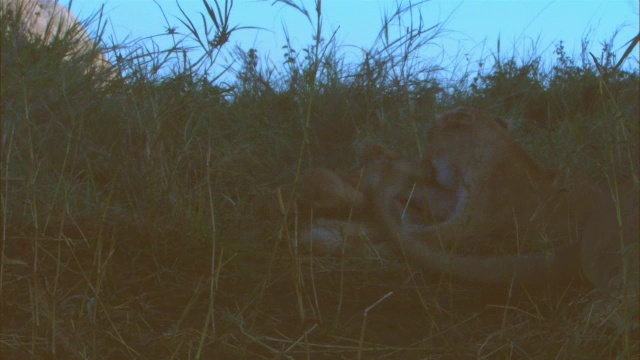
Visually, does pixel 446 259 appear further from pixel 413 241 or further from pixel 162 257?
pixel 162 257

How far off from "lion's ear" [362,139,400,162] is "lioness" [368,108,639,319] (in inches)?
3.6

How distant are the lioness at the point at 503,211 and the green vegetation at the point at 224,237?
95mm

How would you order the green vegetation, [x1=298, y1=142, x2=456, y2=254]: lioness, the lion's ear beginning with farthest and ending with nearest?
the lion's ear → [x1=298, y1=142, x2=456, y2=254]: lioness → the green vegetation

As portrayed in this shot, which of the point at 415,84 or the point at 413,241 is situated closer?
the point at 413,241

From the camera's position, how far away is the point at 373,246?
3615 mm

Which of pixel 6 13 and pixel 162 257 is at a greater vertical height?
pixel 6 13

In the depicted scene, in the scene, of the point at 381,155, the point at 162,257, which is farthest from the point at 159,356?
the point at 381,155

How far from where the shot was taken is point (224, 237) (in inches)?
134

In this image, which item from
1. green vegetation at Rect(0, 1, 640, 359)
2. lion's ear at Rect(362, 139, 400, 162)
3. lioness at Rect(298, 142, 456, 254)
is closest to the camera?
green vegetation at Rect(0, 1, 640, 359)

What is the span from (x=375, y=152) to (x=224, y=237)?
3.11 ft

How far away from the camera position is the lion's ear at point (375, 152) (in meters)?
4.06

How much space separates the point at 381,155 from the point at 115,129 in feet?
4.73

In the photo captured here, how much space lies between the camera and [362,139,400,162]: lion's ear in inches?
160

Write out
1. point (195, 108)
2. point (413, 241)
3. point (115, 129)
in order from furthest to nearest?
point (115, 129) < point (195, 108) < point (413, 241)
